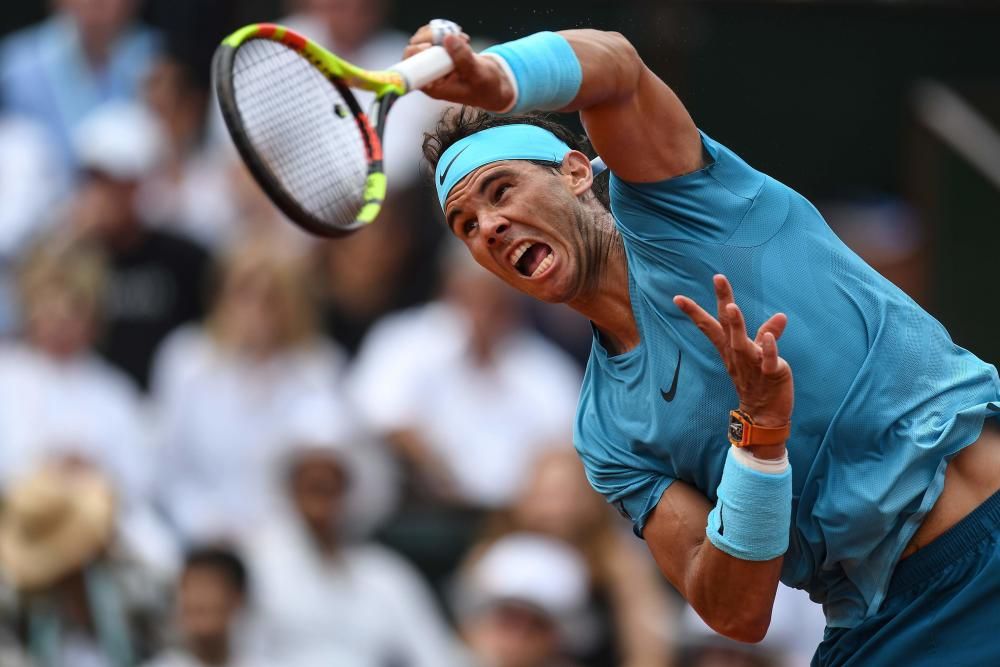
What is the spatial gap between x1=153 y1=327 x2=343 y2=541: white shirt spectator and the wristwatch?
4059mm

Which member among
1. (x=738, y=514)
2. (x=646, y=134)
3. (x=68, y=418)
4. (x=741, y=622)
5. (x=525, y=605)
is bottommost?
(x=68, y=418)

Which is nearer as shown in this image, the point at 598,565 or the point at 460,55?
the point at 460,55

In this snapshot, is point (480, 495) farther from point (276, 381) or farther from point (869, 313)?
point (869, 313)

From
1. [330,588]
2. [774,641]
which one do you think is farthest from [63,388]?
[774,641]

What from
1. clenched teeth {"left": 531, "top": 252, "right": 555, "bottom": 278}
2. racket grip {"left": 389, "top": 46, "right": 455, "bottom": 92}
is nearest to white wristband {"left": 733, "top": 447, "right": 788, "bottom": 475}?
clenched teeth {"left": 531, "top": 252, "right": 555, "bottom": 278}

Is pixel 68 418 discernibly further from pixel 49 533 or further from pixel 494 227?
pixel 494 227

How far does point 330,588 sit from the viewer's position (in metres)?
6.38

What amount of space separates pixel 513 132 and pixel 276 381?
3.83 meters

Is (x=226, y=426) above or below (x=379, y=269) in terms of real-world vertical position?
below

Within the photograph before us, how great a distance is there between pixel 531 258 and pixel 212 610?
3.37 metres

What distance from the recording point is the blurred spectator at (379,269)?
737 centimetres

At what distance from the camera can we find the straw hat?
6410 mm

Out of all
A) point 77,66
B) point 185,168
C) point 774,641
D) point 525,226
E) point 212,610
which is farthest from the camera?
point 77,66

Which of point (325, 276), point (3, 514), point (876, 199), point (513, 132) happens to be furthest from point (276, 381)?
point (513, 132)
